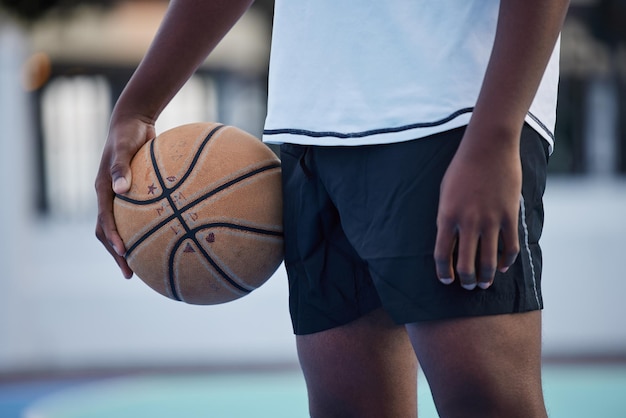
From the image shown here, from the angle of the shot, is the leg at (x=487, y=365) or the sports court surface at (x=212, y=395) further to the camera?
the sports court surface at (x=212, y=395)

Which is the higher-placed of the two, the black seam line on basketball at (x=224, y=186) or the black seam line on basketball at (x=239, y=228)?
the black seam line on basketball at (x=224, y=186)

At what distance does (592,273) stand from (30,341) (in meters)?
4.33

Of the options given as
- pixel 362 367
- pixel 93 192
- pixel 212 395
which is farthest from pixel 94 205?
pixel 362 367

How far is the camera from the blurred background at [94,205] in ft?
22.2

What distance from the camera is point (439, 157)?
1352 mm

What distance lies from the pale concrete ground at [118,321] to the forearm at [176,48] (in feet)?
16.4

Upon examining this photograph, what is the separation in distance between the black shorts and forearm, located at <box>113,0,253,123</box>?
336 millimetres

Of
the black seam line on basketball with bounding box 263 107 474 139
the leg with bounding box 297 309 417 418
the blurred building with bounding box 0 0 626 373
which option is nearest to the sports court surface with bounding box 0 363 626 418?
the blurred building with bounding box 0 0 626 373

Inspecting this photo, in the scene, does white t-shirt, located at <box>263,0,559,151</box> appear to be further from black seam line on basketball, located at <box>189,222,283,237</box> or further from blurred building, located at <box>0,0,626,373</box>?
blurred building, located at <box>0,0,626,373</box>

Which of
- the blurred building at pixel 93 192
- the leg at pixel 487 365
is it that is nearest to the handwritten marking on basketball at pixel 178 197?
the leg at pixel 487 365

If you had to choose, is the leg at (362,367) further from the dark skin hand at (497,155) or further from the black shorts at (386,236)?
the dark skin hand at (497,155)

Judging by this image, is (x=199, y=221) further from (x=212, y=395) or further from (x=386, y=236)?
(x=212, y=395)

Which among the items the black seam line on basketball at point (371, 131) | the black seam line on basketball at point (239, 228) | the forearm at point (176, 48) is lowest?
the black seam line on basketball at point (239, 228)

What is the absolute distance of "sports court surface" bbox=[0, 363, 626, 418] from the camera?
187 inches
